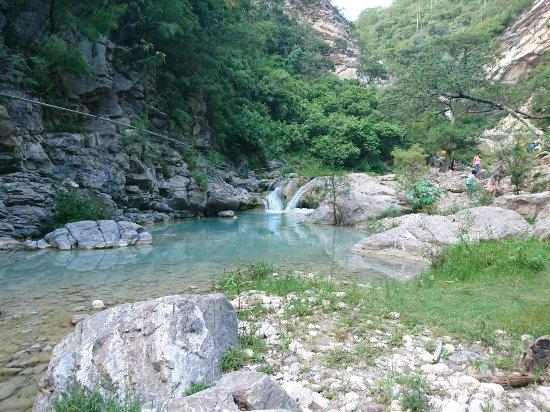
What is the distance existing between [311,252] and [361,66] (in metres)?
50.1

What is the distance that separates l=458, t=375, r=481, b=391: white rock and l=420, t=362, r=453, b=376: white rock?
21 centimetres

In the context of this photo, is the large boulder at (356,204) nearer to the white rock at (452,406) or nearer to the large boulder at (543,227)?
the large boulder at (543,227)

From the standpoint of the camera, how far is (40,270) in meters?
9.69

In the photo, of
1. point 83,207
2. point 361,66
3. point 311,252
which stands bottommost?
point 311,252

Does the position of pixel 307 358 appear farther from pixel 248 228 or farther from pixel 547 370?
pixel 248 228

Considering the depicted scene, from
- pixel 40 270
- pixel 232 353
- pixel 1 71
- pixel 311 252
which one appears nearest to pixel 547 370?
pixel 232 353

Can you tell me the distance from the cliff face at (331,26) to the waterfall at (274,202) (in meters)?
39.4

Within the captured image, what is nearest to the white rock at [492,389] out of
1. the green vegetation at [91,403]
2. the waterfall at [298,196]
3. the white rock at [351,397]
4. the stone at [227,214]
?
the white rock at [351,397]

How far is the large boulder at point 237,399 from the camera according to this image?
9.87ft

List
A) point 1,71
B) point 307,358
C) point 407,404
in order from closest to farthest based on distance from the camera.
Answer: point 407,404, point 307,358, point 1,71

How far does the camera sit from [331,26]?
67.9m

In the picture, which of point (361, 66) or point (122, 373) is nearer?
point (122, 373)

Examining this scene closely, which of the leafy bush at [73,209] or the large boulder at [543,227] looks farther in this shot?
the leafy bush at [73,209]

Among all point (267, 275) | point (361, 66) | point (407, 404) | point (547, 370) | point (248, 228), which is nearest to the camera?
point (407, 404)
